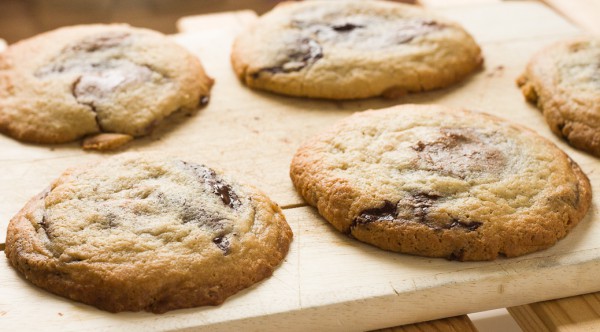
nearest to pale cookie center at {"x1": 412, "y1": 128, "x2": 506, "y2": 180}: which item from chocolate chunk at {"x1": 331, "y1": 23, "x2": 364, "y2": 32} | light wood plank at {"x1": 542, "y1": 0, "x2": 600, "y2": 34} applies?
chocolate chunk at {"x1": 331, "y1": 23, "x2": 364, "y2": 32}

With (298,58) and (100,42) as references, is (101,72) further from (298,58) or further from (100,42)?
(298,58)

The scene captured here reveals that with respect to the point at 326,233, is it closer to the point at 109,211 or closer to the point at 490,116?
the point at 109,211

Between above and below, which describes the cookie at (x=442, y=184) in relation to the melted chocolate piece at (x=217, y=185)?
below

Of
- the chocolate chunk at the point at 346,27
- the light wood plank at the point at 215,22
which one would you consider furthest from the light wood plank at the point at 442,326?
the light wood plank at the point at 215,22

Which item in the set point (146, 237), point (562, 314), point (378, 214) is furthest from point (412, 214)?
point (146, 237)

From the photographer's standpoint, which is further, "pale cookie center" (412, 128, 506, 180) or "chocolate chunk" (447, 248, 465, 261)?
"pale cookie center" (412, 128, 506, 180)

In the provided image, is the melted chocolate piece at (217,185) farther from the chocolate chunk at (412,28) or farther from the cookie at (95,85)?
the chocolate chunk at (412,28)

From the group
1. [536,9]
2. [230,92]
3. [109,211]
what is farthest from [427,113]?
[536,9]

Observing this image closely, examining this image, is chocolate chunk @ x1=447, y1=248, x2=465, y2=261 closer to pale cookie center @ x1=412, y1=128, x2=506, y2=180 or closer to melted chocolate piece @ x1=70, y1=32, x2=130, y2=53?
pale cookie center @ x1=412, y1=128, x2=506, y2=180
